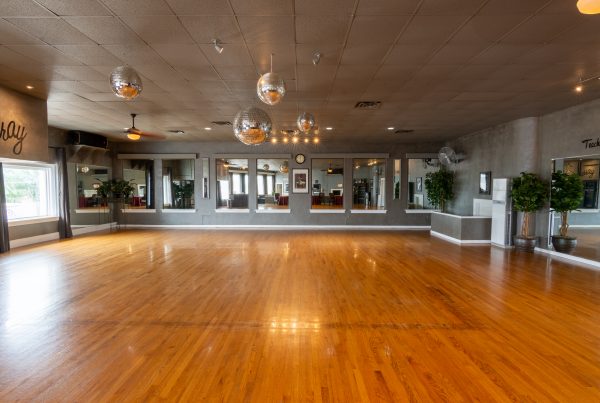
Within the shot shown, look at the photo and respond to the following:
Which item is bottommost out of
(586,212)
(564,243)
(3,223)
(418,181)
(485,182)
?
(564,243)

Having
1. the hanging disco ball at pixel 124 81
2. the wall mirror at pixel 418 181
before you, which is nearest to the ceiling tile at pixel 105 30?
the hanging disco ball at pixel 124 81

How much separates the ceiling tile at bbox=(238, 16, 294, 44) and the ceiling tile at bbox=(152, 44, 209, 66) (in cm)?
77

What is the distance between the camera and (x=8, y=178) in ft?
25.9

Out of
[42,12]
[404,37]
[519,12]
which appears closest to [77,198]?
[42,12]

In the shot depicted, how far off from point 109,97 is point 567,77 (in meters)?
7.62

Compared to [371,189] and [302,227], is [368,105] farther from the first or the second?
[371,189]

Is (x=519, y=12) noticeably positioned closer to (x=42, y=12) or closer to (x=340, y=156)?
(x=42, y=12)

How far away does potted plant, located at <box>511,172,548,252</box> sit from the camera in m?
7.01

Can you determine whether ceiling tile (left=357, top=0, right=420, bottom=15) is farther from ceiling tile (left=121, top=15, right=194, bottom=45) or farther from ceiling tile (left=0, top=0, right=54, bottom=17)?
ceiling tile (left=0, top=0, right=54, bottom=17)

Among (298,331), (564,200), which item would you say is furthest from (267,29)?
(564,200)

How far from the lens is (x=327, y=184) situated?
63.1 feet

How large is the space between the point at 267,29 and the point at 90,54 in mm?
2380

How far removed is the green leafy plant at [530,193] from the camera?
7.00m

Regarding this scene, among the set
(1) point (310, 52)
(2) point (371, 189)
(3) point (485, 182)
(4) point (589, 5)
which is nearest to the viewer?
(4) point (589, 5)
